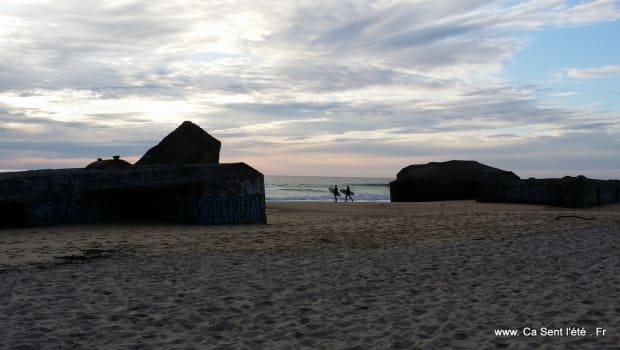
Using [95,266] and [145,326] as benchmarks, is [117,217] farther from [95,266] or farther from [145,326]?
[145,326]

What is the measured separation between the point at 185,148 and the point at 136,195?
4.09m

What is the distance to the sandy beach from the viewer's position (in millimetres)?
4191

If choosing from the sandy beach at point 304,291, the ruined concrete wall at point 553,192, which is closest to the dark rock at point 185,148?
the sandy beach at point 304,291

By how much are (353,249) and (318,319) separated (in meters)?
4.06

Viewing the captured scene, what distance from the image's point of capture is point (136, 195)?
12.2 m

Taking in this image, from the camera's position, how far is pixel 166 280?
20.2 feet

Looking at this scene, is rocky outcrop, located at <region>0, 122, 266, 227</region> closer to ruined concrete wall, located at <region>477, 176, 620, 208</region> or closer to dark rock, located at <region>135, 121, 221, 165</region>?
dark rock, located at <region>135, 121, 221, 165</region>

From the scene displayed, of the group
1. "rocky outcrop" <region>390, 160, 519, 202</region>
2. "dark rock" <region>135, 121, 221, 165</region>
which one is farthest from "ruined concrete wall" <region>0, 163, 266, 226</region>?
"rocky outcrop" <region>390, 160, 519, 202</region>

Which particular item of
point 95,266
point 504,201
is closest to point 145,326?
point 95,266

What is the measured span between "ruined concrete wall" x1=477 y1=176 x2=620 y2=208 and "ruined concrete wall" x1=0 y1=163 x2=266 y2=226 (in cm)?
1130

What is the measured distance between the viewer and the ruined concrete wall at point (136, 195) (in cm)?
1044

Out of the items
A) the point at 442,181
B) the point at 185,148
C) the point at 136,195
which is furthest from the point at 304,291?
the point at 442,181

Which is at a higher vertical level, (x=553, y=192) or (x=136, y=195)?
(x=136, y=195)

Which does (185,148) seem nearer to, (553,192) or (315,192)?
(553,192)
